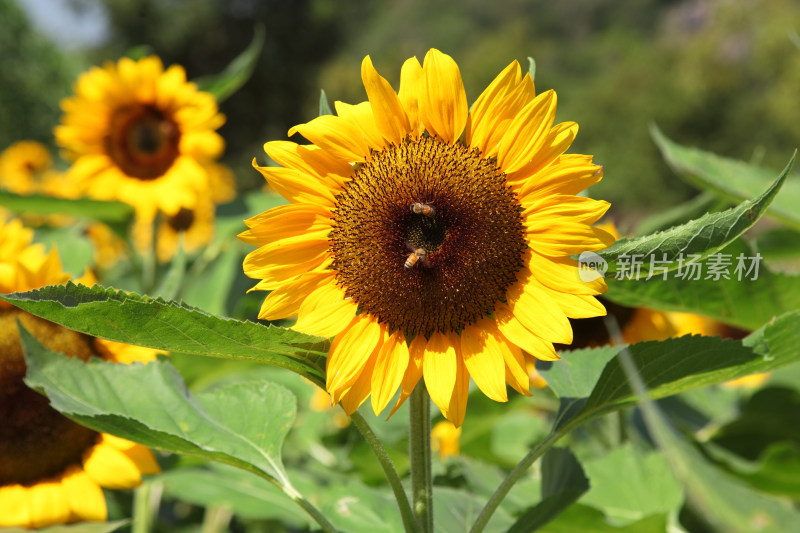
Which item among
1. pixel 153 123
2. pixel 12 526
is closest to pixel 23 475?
pixel 12 526

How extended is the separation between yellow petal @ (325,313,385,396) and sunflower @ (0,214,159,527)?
1.68ft

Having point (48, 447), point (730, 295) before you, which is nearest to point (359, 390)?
point (48, 447)

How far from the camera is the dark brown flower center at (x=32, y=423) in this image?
128 centimetres

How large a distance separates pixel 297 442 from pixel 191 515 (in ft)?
1.38

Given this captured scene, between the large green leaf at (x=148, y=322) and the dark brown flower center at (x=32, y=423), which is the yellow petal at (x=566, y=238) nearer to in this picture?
the large green leaf at (x=148, y=322)

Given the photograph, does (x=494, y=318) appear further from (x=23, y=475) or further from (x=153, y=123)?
(x=153, y=123)

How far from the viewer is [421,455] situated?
3.20ft

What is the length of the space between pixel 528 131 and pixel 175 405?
62 cm

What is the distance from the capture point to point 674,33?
38125mm

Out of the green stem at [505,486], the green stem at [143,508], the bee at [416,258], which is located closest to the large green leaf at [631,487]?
the green stem at [505,486]

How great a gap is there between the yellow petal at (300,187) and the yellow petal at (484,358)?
0.25m

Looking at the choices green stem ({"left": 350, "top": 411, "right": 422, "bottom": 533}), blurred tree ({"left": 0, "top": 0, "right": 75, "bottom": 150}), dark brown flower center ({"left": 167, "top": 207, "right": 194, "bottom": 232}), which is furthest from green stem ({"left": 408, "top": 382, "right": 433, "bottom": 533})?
blurred tree ({"left": 0, "top": 0, "right": 75, "bottom": 150})

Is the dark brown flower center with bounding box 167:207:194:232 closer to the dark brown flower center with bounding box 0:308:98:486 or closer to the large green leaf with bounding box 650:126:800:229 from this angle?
the dark brown flower center with bounding box 0:308:98:486

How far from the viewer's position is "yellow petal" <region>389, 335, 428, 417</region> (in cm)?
92
